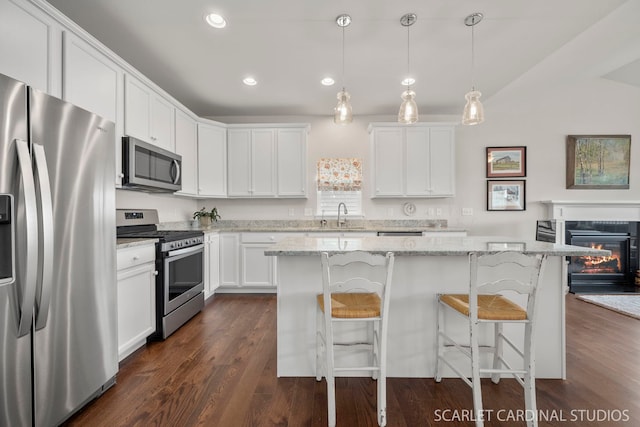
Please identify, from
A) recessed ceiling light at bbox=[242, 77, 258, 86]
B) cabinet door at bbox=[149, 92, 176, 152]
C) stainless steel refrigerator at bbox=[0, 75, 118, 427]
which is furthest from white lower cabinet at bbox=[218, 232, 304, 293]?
stainless steel refrigerator at bbox=[0, 75, 118, 427]

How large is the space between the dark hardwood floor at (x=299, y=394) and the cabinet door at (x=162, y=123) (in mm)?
2038

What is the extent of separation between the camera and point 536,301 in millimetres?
1464

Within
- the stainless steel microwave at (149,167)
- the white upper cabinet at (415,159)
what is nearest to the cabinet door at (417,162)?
the white upper cabinet at (415,159)

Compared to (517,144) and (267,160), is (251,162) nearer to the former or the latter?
(267,160)

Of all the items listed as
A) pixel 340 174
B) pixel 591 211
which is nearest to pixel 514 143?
pixel 591 211

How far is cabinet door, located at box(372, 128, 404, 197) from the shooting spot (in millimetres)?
4078

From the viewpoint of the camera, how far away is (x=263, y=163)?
163 inches

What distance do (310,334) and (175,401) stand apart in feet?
2.94

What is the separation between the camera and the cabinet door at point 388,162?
4.08m

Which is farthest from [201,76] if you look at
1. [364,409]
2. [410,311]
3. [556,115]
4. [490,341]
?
[556,115]

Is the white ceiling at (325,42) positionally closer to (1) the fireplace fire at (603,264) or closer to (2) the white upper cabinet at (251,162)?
(2) the white upper cabinet at (251,162)

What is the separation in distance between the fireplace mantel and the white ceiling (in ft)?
6.25

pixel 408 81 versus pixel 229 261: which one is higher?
pixel 408 81

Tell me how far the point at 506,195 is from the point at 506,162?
0.51 m
